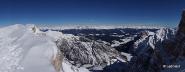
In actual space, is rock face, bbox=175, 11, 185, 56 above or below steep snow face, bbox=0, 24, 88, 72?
below

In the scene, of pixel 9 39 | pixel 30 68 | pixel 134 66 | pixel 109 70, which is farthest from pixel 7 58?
pixel 109 70

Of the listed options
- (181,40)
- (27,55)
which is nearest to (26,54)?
(27,55)

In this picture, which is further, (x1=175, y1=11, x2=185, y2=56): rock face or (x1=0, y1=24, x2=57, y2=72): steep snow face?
(x1=175, y1=11, x2=185, y2=56): rock face

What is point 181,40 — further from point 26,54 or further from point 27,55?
point 27,55

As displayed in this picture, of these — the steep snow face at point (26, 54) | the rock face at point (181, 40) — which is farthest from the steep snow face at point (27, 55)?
the rock face at point (181, 40)

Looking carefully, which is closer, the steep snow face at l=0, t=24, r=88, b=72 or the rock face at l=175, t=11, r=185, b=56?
the steep snow face at l=0, t=24, r=88, b=72

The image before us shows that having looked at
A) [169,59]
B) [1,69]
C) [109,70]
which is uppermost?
[1,69]

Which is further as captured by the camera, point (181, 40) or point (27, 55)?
point (181, 40)

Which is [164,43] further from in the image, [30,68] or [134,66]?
[30,68]

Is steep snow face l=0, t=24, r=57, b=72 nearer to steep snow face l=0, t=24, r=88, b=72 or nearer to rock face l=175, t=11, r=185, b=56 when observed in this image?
steep snow face l=0, t=24, r=88, b=72

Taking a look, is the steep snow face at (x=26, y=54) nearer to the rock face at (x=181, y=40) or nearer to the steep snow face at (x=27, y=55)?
the steep snow face at (x=27, y=55)

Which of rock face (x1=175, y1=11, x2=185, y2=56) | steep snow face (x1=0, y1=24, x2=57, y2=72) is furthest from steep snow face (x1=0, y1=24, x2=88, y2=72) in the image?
rock face (x1=175, y1=11, x2=185, y2=56)
